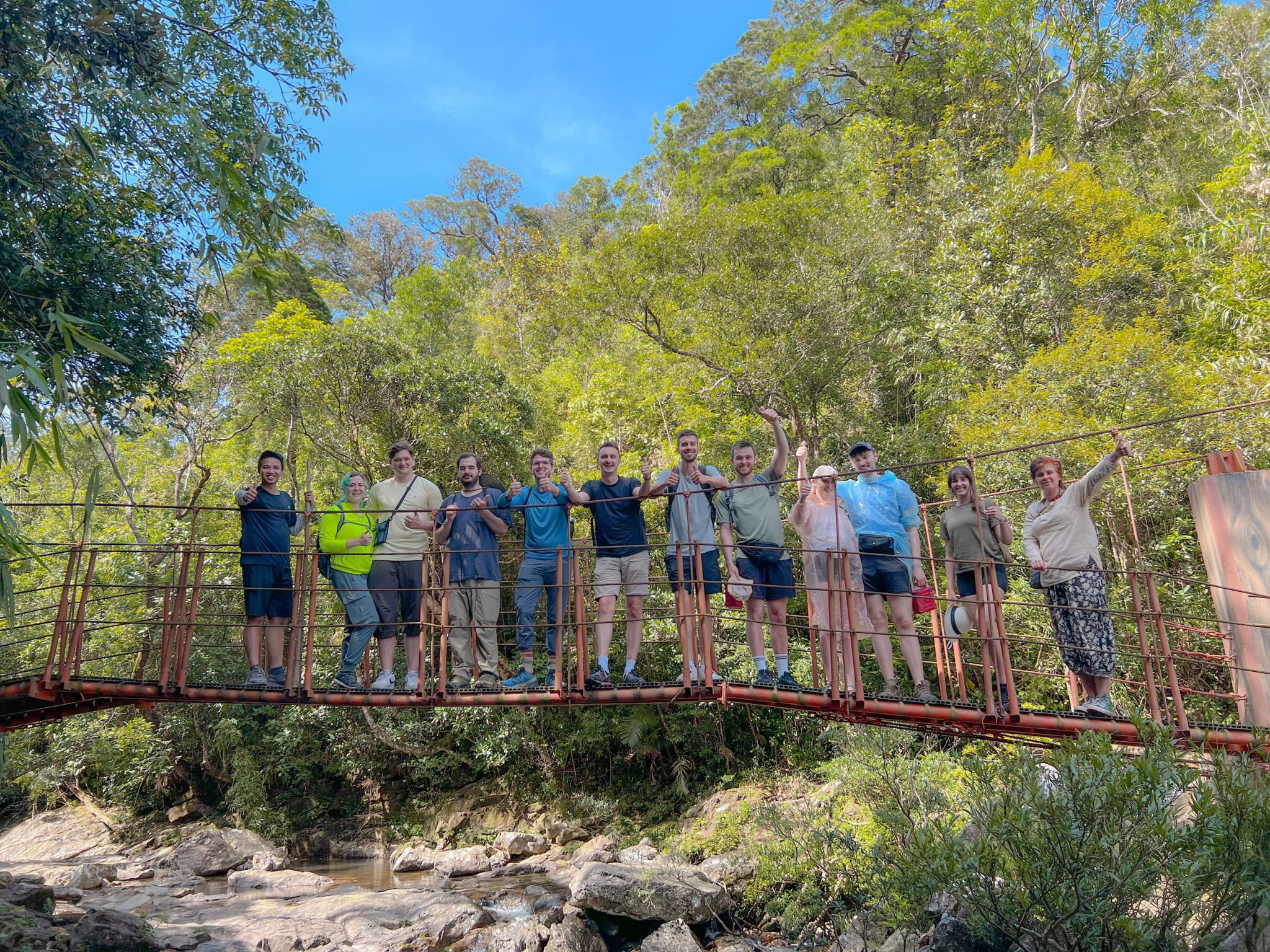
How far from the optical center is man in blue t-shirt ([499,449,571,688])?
203 inches

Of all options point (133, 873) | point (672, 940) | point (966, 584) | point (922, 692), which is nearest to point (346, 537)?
point (922, 692)

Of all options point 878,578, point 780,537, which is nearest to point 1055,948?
point 878,578

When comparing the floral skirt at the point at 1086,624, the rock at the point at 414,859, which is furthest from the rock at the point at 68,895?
the floral skirt at the point at 1086,624

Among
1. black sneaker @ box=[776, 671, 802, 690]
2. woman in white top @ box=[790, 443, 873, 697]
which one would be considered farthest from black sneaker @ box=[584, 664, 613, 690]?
woman in white top @ box=[790, 443, 873, 697]

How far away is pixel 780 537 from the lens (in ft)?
17.0

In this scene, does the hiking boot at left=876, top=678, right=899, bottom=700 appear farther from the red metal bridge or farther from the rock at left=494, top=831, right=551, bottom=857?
the rock at left=494, top=831, right=551, bottom=857

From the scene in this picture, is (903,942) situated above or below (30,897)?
below

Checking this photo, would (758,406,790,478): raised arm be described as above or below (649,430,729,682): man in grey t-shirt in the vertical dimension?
above

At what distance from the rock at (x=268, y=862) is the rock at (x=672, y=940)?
5633mm

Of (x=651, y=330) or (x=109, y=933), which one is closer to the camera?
(x=109, y=933)

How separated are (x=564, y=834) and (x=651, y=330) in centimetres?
813

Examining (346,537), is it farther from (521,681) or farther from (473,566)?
(521,681)

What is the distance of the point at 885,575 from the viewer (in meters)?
→ 5.13

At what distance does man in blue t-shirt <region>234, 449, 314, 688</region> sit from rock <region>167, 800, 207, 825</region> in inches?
381
